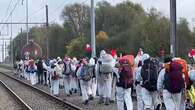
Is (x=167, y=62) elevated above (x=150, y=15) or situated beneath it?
situated beneath

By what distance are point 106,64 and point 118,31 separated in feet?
232

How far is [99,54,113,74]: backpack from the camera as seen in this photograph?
20938 millimetres

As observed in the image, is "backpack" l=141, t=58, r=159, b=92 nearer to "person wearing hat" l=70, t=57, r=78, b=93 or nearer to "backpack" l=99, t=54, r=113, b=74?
"backpack" l=99, t=54, r=113, b=74

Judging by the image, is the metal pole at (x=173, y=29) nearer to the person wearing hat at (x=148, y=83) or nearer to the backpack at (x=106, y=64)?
the backpack at (x=106, y=64)

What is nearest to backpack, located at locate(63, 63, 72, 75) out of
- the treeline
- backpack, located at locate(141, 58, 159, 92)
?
backpack, located at locate(141, 58, 159, 92)

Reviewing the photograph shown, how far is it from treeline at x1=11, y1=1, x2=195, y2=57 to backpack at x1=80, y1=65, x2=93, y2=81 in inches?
1016

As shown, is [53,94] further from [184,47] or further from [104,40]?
[104,40]

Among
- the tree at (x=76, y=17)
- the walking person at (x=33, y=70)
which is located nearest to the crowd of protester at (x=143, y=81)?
the walking person at (x=33, y=70)

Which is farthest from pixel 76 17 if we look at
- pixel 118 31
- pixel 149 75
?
pixel 149 75

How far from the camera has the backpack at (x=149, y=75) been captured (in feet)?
49.9

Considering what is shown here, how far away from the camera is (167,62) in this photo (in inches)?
543

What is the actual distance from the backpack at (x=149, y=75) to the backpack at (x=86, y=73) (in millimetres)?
6811

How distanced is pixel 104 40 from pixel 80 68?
61.7 metres

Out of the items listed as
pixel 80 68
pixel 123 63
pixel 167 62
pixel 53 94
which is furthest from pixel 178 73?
pixel 53 94
